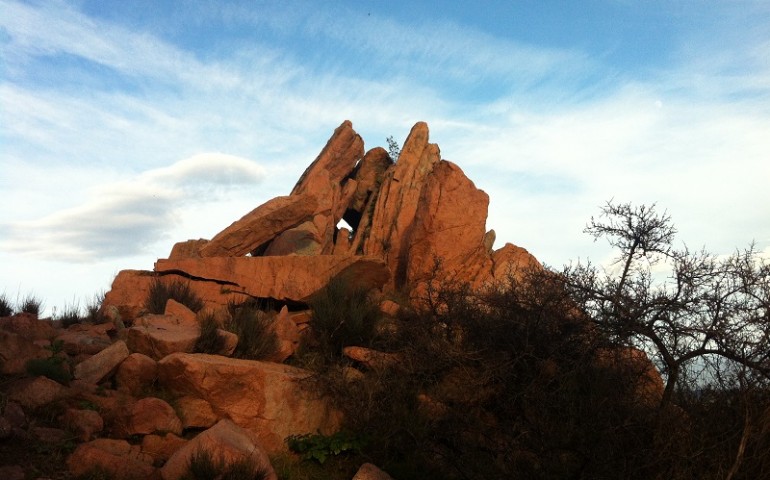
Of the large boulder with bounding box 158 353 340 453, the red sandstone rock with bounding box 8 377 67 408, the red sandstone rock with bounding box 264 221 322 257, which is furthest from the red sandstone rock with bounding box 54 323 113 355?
the red sandstone rock with bounding box 264 221 322 257

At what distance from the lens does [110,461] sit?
827 centimetres

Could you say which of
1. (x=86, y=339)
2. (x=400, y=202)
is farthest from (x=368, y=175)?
(x=86, y=339)

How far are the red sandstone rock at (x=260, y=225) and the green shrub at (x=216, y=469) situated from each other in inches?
465

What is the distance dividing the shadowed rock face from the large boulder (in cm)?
351

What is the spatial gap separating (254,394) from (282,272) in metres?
5.64

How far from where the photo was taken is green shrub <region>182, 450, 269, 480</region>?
8.10m

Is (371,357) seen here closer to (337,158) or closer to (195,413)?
(195,413)

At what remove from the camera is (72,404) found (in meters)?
9.11

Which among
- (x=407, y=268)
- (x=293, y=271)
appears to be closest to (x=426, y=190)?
(x=407, y=268)

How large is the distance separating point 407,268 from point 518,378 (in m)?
9.74

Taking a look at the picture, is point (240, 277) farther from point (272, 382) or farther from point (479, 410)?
point (479, 410)

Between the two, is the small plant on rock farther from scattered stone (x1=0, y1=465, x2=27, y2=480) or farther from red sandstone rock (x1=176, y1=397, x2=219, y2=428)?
scattered stone (x1=0, y1=465, x2=27, y2=480)

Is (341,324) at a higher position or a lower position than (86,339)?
higher

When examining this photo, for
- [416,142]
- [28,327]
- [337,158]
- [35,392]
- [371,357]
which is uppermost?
[416,142]
